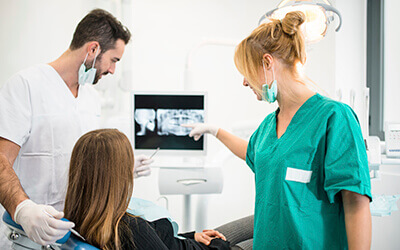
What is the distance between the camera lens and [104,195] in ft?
3.25

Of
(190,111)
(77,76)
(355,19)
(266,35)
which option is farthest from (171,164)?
(355,19)

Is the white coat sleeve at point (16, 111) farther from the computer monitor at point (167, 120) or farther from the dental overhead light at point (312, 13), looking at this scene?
the dental overhead light at point (312, 13)

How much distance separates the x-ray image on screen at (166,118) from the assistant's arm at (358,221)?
3.51 ft

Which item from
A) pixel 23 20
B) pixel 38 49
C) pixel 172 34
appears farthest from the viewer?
pixel 172 34

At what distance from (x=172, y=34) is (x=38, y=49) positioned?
109cm

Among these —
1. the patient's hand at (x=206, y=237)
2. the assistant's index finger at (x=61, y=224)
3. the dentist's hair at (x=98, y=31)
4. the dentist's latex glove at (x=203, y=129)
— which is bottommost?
the patient's hand at (x=206, y=237)

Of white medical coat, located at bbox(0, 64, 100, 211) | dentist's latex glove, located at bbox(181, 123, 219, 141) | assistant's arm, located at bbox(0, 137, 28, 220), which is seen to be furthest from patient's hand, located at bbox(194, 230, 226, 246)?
assistant's arm, located at bbox(0, 137, 28, 220)

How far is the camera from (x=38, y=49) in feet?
6.60

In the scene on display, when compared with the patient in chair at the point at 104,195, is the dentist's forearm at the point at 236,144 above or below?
above

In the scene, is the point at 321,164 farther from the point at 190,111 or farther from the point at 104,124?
the point at 104,124

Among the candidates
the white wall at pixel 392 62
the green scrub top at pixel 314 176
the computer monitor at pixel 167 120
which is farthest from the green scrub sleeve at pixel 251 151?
the white wall at pixel 392 62

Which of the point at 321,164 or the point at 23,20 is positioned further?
the point at 23,20

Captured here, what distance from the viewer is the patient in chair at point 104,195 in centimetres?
96

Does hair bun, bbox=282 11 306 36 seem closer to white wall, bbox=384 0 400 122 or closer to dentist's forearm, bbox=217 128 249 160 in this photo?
dentist's forearm, bbox=217 128 249 160
